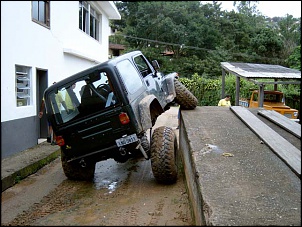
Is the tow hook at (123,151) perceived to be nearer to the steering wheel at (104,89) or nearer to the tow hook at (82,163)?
the tow hook at (82,163)

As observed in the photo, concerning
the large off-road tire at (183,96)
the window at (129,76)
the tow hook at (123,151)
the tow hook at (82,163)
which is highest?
the window at (129,76)

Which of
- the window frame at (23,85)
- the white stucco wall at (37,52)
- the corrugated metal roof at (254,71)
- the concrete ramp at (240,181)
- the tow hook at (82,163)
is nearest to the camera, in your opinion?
the concrete ramp at (240,181)

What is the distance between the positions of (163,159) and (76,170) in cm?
178

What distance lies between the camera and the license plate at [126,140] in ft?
16.9

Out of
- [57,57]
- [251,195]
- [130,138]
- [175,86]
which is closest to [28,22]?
[57,57]

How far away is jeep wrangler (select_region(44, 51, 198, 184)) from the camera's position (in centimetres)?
506

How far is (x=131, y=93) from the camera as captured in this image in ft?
17.2

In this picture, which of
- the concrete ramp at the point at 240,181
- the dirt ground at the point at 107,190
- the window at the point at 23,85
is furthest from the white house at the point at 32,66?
the concrete ramp at the point at 240,181

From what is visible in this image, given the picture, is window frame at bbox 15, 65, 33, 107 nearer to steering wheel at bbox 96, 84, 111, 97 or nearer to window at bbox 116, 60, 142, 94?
window at bbox 116, 60, 142, 94

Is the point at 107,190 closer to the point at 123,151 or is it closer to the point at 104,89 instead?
the point at 123,151

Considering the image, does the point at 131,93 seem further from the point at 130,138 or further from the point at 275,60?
the point at 275,60

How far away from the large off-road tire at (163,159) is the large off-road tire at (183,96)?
2.37 m

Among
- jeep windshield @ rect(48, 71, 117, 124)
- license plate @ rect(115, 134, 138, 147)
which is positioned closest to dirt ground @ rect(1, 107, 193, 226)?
license plate @ rect(115, 134, 138, 147)

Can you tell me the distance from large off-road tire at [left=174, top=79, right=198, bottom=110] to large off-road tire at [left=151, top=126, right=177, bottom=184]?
7.78 ft
